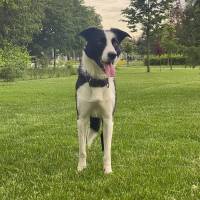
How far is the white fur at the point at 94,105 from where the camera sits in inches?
246

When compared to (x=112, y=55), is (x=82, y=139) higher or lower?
lower

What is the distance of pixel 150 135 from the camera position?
991cm

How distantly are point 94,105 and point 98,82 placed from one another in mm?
344

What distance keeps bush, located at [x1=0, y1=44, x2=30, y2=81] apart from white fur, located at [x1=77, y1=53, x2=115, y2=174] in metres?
42.7

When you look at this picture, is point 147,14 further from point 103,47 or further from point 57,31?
point 103,47

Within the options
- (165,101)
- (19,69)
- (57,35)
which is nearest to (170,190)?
(165,101)

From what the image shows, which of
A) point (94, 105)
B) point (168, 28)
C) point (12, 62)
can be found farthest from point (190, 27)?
point (12, 62)

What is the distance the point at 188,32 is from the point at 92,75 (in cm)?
1628

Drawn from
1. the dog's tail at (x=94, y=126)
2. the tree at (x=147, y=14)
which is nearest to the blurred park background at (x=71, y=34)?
the tree at (x=147, y=14)

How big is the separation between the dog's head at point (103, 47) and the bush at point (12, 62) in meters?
43.3

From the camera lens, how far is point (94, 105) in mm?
6426

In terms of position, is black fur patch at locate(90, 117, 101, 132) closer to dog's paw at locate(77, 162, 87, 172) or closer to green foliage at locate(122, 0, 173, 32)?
dog's paw at locate(77, 162, 87, 172)

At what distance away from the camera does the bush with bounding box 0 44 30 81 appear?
49.0 meters

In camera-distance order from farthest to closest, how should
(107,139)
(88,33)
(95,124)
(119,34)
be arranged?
(95,124) → (107,139) → (119,34) → (88,33)
